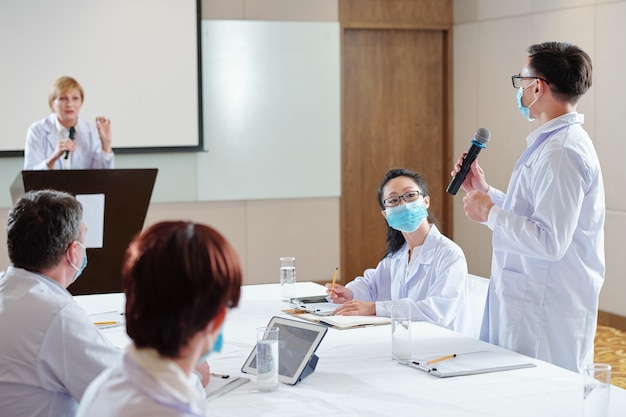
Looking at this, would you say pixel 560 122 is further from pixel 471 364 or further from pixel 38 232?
pixel 38 232

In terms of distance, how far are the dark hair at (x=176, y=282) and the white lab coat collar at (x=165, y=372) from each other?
0.01 m

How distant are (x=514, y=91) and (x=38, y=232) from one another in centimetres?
568

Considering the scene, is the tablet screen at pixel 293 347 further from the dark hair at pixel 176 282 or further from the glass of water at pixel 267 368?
the dark hair at pixel 176 282

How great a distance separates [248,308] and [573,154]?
1451mm

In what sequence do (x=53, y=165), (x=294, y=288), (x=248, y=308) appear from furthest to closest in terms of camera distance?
(x=53, y=165)
(x=294, y=288)
(x=248, y=308)

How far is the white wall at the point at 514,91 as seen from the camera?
6285 millimetres

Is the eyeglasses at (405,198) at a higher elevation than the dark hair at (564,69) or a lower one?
lower

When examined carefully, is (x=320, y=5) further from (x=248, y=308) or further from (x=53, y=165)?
(x=248, y=308)

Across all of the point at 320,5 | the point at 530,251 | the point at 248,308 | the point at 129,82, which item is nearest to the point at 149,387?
Answer: the point at 530,251

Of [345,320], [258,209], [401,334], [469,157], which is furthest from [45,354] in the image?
[258,209]

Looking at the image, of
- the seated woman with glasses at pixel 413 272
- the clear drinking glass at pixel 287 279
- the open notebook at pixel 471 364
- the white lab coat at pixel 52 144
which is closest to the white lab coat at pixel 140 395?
the open notebook at pixel 471 364

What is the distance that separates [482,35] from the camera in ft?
25.2

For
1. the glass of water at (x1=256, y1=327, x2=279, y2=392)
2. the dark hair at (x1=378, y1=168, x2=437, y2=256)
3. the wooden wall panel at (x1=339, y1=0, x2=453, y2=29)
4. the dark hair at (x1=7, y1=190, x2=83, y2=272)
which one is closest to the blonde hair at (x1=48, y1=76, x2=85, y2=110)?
the wooden wall panel at (x1=339, y1=0, x2=453, y2=29)

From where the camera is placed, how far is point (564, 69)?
120 inches
